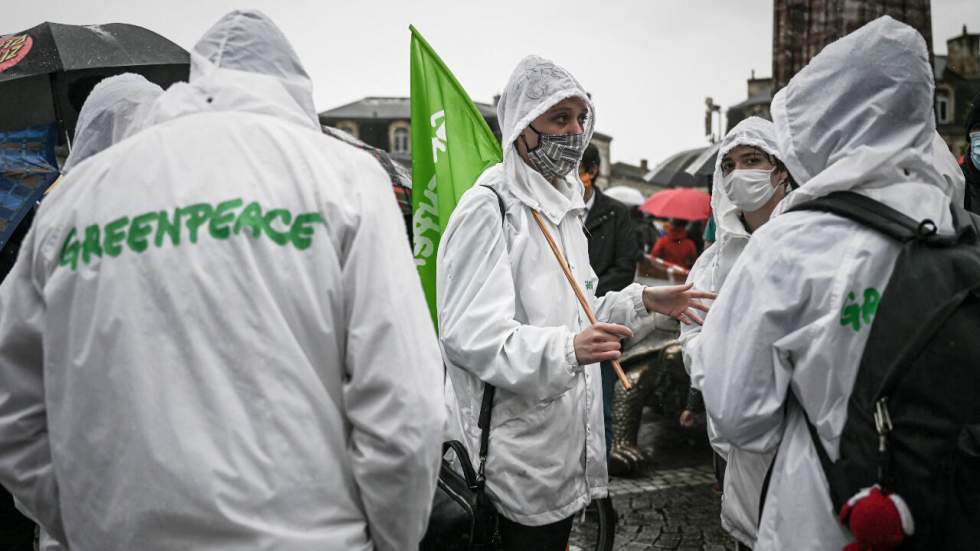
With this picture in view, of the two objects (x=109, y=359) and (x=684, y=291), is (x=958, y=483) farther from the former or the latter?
(x=109, y=359)

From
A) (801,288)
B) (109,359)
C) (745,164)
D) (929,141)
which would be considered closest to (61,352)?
(109,359)

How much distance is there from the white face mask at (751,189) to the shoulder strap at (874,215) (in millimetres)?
1702

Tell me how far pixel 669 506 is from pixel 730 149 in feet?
9.68

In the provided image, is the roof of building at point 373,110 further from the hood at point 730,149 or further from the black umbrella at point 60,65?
the hood at point 730,149

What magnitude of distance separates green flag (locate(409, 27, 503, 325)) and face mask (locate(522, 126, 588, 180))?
89 centimetres

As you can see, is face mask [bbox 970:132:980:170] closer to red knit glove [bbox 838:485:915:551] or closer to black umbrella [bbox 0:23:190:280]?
red knit glove [bbox 838:485:915:551]

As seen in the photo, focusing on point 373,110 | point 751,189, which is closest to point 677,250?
point 751,189

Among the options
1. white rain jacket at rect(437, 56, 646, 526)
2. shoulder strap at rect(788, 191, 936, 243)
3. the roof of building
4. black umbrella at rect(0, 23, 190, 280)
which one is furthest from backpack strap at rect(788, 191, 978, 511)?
the roof of building

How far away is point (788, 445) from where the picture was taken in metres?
1.99

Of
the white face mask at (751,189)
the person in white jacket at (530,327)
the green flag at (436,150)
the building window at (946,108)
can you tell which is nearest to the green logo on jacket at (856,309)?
the person in white jacket at (530,327)

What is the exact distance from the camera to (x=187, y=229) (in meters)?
1.52

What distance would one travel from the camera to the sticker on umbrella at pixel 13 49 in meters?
4.45

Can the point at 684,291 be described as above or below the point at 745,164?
below

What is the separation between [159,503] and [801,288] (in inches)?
59.2
